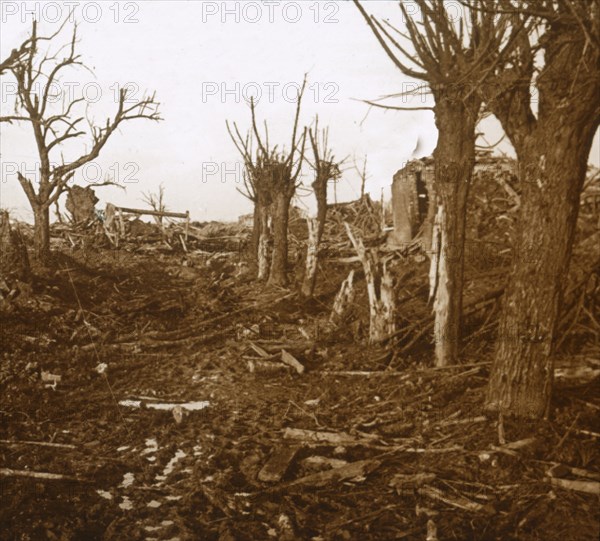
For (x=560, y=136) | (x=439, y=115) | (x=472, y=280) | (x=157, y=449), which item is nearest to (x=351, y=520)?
(x=157, y=449)

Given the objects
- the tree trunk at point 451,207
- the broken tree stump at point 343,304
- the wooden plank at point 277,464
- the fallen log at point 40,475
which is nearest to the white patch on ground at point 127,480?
the fallen log at point 40,475

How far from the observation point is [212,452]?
17.3ft

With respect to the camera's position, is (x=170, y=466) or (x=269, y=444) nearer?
(x=170, y=466)

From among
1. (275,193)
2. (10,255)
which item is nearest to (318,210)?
(275,193)

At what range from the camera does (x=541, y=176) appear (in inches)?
189

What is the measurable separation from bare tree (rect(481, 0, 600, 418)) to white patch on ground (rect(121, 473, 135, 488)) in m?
3.43

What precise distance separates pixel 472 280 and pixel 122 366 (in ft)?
23.4

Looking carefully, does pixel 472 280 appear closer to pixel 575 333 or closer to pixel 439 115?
pixel 575 333

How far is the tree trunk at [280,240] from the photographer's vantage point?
1585 centimetres

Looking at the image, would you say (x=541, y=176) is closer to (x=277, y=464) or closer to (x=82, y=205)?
(x=277, y=464)

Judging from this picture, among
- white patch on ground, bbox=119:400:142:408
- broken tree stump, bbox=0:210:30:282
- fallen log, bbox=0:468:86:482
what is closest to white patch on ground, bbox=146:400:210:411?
white patch on ground, bbox=119:400:142:408

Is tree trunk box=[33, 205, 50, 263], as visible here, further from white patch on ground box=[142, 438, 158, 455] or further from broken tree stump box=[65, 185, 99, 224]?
white patch on ground box=[142, 438, 158, 455]

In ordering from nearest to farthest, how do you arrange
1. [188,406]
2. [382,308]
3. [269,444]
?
[269,444] → [188,406] → [382,308]

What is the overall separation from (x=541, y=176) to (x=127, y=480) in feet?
14.5
